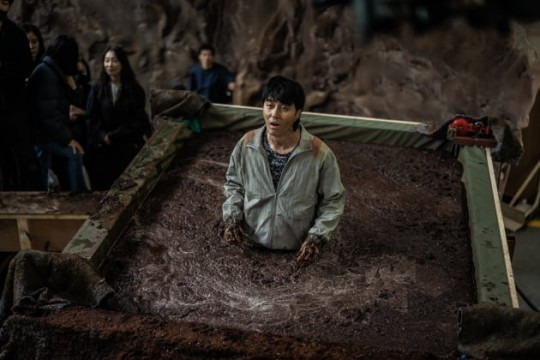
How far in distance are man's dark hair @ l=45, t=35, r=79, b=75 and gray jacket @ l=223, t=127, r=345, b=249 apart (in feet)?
6.23

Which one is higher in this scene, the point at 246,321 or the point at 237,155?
the point at 237,155

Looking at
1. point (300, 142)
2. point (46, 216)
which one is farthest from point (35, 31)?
point (300, 142)

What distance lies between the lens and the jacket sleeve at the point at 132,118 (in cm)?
551

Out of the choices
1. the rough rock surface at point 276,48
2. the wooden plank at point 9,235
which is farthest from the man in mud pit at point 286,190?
the rough rock surface at point 276,48

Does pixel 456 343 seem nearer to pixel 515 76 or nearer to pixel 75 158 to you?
pixel 75 158

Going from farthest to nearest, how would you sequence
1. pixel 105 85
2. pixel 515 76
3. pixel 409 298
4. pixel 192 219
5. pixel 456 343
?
pixel 515 76 → pixel 105 85 → pixel 192 219 → pixel 409 298 → pixel 456 343

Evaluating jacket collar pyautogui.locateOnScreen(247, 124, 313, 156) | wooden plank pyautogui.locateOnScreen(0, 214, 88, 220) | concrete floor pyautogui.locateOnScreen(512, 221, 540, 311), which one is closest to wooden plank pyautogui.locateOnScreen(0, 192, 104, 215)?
wooden plank pyautogui.locateOnScreen(0, 214, 88, 220)

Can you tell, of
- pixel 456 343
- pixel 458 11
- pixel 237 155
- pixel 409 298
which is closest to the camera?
pixel 458 11

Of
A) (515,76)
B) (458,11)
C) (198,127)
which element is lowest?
(198,127)

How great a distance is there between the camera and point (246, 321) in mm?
3387

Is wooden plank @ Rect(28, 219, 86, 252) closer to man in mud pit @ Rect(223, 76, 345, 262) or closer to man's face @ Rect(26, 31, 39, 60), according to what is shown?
man in mud pit @ Rect(223, 76, 345, 262)

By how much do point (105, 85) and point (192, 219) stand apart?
1.69 meters

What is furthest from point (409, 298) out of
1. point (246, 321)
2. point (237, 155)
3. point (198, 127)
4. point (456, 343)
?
point (198, 127)

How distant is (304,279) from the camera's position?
3.75 metres
